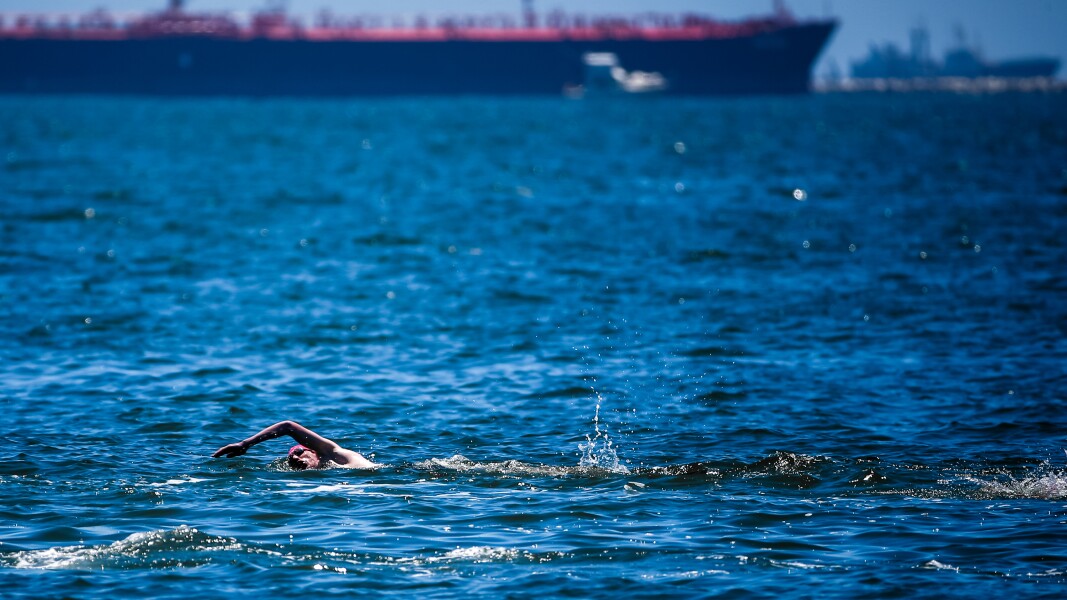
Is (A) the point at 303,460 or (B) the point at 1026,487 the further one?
(A) the point at 303,460

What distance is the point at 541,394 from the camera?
2106 centimetres

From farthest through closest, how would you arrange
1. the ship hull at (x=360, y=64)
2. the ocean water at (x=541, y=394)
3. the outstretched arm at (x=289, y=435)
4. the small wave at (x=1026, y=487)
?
the ship hull at (x=360, y=64), the outstretched arm at (x=289, y=435), the small wave at (x=1026, y=487), the ocean water at (x=541, y=394)

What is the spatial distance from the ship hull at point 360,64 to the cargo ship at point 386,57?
0.46ft

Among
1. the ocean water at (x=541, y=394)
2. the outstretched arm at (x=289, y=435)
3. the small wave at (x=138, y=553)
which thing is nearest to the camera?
the small wave at (x=138, y=553)

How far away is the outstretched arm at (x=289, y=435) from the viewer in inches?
607

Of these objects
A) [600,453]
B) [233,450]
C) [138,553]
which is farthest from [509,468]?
[138,553]

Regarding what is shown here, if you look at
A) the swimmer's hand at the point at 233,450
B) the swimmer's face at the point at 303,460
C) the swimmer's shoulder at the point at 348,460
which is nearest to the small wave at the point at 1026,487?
the swimmer's shoulder at the point at 348,460

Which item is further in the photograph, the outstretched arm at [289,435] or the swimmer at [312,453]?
the swimmer at [312,453]

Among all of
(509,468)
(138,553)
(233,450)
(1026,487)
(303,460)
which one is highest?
(233,450)

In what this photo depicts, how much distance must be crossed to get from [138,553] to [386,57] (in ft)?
546

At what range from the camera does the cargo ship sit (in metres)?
174

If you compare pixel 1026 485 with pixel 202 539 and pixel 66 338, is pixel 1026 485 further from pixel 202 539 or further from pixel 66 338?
pixel 66 338

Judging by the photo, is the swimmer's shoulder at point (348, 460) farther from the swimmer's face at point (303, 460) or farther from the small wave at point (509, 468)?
the small wave at point (509, 468)

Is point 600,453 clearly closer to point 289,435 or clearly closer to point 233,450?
point 289,435
